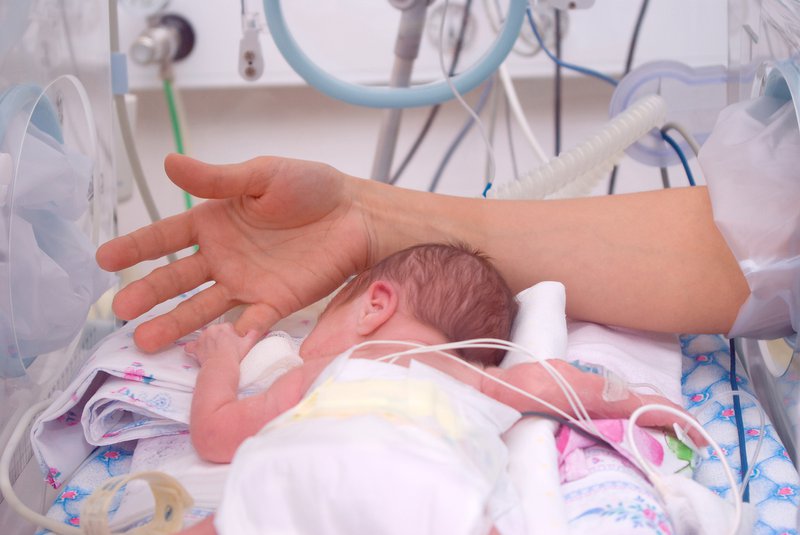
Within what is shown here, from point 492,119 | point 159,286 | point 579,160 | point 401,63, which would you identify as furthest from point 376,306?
point 492,119

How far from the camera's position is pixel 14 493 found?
2.91 ft

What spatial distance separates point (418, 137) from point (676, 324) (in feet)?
3.85

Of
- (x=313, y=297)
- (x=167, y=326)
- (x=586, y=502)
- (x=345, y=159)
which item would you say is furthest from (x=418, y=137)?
(x=586, y=502)

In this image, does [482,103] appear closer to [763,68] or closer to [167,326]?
[763,68]

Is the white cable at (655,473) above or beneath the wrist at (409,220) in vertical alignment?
beneath

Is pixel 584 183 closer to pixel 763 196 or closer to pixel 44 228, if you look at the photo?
pixel 763 196

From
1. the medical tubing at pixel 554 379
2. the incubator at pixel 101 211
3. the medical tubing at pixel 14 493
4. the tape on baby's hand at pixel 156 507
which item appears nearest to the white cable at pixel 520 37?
the incubator at pixel 101 211

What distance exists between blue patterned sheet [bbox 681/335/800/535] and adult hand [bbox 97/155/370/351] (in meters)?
0.48

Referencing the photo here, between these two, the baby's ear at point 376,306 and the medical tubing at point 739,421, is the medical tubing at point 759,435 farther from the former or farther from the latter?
the baby's ear at point 376,306

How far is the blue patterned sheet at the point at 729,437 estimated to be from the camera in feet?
2.90

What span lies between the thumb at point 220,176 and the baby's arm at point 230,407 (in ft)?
0.79

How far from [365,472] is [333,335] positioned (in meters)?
0.41

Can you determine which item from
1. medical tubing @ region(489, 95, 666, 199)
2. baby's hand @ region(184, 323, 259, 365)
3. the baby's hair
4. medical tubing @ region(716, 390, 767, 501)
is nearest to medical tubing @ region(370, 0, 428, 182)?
medical tubing @ region(489, 95, 666, 199)

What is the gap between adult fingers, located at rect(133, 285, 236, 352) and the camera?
1.04 m
